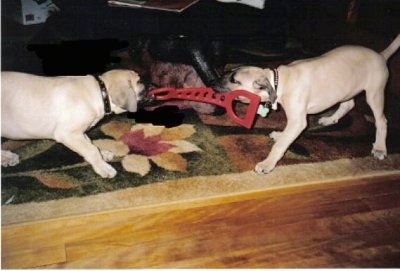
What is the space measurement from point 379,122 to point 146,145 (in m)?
1.88

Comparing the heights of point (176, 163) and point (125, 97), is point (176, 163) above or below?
below

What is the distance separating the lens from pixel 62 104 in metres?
2.31

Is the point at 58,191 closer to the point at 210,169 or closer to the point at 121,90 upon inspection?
the point at 121,90

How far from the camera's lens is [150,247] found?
2.02 meters

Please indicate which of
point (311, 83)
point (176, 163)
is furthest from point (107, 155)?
point (311, 83)

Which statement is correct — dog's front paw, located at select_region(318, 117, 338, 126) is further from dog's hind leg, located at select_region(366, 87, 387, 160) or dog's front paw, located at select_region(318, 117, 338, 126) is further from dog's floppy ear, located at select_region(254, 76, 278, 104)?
dog's floppy ear, located at select_region(254, 76, 278, 104)

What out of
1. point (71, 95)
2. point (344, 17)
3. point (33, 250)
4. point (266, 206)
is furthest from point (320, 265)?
point (344, 17)

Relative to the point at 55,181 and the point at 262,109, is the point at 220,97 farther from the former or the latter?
the point at 55,181

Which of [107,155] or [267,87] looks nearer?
[267,87]

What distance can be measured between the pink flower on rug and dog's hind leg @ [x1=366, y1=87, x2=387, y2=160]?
55.1 inches

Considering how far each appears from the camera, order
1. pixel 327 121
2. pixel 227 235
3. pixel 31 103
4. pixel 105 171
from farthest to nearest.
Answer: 1. pixel 327 121
2. pixel 105 171
3. pixel 31 103
4. pixel 227 235

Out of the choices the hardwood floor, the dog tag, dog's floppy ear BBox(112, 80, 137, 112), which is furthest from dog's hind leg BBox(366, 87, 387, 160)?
dog's floppy ear BBox(112, 80, 137, 112)

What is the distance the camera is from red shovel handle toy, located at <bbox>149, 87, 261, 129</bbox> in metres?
2.58

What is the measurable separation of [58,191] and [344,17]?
4.04 metres
